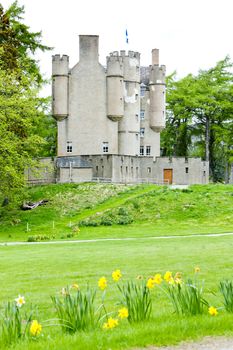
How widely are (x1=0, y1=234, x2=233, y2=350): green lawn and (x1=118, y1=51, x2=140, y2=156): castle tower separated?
4523 centimetres

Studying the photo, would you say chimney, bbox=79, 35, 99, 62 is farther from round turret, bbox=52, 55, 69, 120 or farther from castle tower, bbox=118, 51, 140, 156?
castle tower, bbox=118, 51, 140, 156

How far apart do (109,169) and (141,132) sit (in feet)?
39.3

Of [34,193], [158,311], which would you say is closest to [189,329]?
[158,311]

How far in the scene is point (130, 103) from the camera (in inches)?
2532

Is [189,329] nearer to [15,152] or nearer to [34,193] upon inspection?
[15,152]

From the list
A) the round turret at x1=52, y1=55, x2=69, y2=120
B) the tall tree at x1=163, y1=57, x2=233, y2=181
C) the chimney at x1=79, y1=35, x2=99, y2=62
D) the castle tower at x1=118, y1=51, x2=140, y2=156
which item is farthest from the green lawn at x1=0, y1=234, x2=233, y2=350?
the tall tree at x1=163, y1=57, x2=233, y2=181

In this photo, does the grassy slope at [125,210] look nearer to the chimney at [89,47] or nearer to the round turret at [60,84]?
the round turret at [60,84]

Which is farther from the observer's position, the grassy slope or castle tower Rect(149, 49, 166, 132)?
castle tower Rect(149, 49, 166, 132)

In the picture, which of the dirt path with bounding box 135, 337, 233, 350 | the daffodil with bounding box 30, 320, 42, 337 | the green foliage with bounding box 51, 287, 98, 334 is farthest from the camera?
the green foliage with bounding box 51, 287, 98, 334

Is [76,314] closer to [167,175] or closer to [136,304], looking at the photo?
[136,304]

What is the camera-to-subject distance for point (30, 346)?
7.24m

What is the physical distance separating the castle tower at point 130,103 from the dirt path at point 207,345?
56629mm

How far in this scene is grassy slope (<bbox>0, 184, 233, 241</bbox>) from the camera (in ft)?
126

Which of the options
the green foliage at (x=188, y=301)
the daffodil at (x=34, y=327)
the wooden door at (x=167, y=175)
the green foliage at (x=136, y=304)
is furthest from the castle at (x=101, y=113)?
the daffodil at (x=34, y=327)
